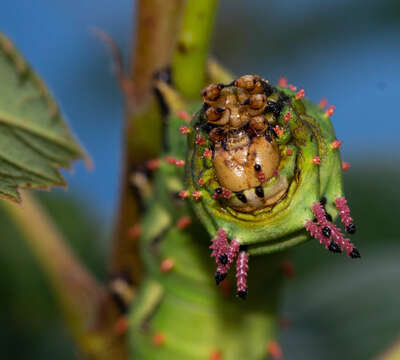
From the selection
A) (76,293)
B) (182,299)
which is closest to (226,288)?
(182,299)

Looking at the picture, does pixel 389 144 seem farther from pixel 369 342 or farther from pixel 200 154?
pixel 200 154

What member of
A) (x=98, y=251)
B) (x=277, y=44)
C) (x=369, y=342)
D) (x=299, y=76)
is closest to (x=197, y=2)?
(x=369, y=342)

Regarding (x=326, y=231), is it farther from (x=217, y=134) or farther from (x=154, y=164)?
(x=154, y=164)

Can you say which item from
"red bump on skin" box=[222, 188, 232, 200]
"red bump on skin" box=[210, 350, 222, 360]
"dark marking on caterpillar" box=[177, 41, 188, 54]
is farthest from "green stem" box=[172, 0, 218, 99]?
"red bump on skin" box=[210, 350, 222, 360]

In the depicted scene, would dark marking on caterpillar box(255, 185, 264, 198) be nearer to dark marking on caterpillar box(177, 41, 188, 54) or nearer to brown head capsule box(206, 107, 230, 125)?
brown head capsule box(206, 107, 230, 125)

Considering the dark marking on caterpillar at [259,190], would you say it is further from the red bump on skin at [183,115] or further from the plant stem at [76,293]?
the plant stem at [76,293]

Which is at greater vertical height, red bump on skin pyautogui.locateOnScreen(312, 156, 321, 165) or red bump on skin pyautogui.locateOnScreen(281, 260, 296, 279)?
red bump on skin pyautogui.locateOnScreen(312, 156, 321, 165)

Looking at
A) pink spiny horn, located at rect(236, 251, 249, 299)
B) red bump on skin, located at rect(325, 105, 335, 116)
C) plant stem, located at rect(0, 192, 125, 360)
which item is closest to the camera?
pink spiny horn, located at rect(236, 251, 249, 299)
